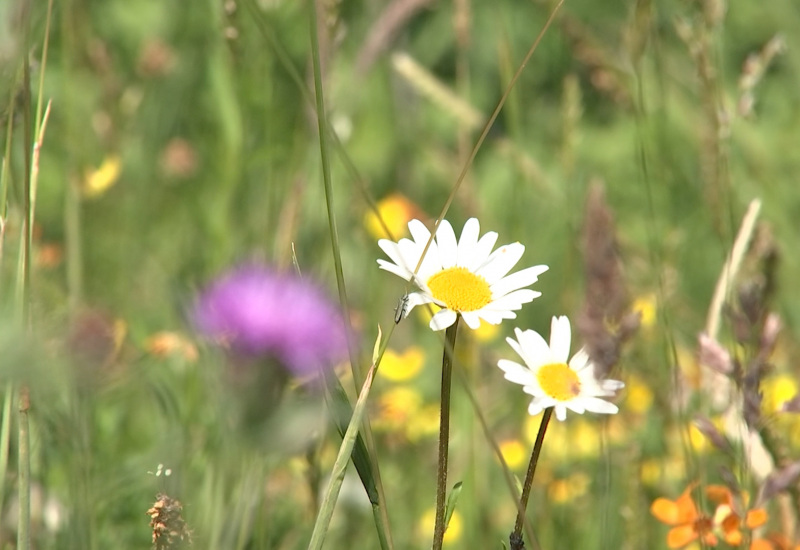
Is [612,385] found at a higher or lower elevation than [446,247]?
lower

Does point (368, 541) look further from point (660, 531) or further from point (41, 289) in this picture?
point (41, 289)

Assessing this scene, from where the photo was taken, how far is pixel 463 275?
2.06 feet

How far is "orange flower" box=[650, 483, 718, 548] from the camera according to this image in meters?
0.80

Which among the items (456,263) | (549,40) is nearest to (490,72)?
(549,40)

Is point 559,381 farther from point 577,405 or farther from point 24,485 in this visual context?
point 24,485

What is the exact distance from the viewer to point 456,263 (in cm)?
65

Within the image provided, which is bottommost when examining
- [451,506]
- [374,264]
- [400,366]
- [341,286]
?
[451,506]

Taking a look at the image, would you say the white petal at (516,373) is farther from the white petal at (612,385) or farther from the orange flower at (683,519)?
the orange flower at (683,519)

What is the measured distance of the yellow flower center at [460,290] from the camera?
23.7 inches

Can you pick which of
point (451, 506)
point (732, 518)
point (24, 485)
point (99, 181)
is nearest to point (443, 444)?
point (451, 506)

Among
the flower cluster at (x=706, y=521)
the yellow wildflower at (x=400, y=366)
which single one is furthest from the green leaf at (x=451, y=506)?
the yellow wildflower at (x=400, y=366)

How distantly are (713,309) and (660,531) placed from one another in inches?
13.3

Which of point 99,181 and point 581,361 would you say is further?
point 99,181

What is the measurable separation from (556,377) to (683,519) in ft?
0.86
